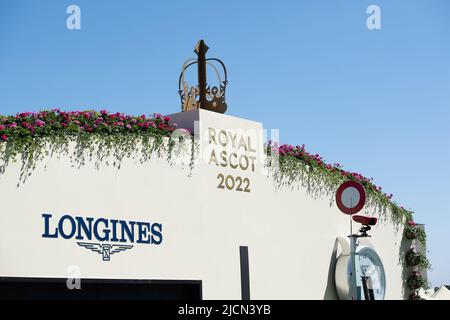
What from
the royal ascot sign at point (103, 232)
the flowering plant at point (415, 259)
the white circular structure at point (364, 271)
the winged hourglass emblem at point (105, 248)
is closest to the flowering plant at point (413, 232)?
the flowering plant at point (415, 259)

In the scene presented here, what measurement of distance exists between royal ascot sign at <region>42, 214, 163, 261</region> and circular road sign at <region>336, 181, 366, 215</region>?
345 cm

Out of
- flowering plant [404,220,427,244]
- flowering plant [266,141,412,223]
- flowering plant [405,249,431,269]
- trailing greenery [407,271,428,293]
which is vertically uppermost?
flowering plant [266,141,412,223]

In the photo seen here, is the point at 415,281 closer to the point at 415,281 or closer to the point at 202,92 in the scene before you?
the point at 415,281

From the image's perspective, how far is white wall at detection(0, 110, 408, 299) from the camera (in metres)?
11.9

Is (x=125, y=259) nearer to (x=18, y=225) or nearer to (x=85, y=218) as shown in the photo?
(x=85, y=218)

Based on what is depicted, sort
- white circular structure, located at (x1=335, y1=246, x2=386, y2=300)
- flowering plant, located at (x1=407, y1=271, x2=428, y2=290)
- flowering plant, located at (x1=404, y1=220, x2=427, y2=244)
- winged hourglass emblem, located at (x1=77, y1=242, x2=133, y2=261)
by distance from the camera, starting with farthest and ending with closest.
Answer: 1. flowering plant, located at (x1=404, y1=220, x2=427, y2=244)
2. flowering plant, located at (x1=407, y1=271, x2=428, y2=290)
3. white circular structure, located at (x1=335, y1=246, x2=386, y2=300)
4. winged hourglass emblem, located at (x1=77, y1=242, x2=133, y2=261)

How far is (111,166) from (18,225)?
7.28 feet

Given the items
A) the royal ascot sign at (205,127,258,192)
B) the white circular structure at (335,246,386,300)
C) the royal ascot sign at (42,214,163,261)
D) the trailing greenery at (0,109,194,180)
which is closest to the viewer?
the trailing greenery at (0,109,194,180)

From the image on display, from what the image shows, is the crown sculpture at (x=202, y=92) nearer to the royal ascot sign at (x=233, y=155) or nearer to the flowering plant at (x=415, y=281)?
the royal ascot sign at (x=233, y=155)

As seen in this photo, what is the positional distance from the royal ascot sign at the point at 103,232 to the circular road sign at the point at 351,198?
136 inches

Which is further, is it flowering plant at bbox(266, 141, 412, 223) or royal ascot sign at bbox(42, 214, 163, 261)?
flowering plant at bbox(266, 141, 412, 223)

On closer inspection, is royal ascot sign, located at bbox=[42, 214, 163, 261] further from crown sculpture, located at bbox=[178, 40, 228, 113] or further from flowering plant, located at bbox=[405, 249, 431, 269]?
flowering plant, located at bbox=[405, 249, 431, 269]

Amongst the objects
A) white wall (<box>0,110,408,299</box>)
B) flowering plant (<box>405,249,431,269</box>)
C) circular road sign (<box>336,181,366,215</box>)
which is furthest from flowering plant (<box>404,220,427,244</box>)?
circular road sign (<box>336,181,366,215</box>)

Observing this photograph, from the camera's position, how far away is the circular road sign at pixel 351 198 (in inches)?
503
